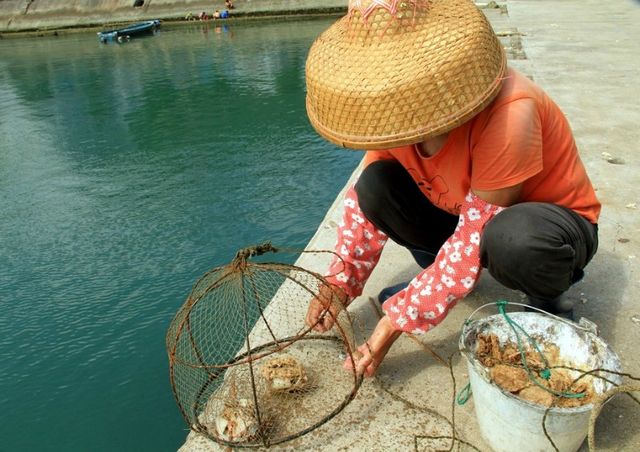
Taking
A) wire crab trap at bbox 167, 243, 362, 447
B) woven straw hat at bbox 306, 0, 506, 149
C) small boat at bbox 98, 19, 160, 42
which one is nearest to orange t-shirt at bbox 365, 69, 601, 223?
woven straw hat at bbox 306, 0, 506, 149

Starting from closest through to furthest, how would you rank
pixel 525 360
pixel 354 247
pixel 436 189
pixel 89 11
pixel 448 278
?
1. pixel 525 360
2. pixel 448 278
3. pixel 436 189
4. pixel 354 247
5. pixel 89 11

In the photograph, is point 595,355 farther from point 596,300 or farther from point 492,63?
point 492,63

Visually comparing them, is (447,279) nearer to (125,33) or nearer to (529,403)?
(529,403)

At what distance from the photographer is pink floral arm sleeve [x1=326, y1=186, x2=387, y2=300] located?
7.02 ft

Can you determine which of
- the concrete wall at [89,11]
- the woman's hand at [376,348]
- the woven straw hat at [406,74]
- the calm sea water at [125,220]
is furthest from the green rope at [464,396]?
the concrete wall at [89,11]

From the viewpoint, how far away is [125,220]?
5.71 metres

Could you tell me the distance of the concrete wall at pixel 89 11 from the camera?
24.9 m

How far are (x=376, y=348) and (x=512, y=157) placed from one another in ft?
2.55

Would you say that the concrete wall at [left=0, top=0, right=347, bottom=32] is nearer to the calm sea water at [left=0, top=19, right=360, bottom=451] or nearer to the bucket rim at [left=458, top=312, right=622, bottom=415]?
the calm sea water at [left=0, top=19, right=360, bottom=451]

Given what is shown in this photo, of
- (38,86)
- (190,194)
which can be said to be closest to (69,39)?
(38,86)

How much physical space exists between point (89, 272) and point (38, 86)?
1077cm

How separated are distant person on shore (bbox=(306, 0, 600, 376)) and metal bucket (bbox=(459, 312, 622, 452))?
12 centimetres

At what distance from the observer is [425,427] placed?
1761 millimetres

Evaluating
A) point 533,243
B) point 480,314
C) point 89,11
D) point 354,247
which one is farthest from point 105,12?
point 533,243
